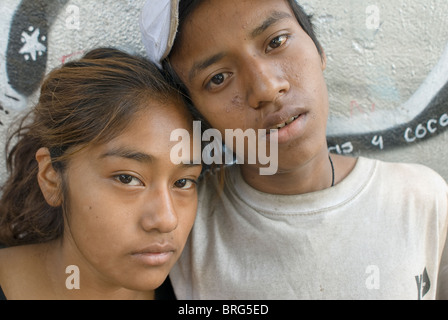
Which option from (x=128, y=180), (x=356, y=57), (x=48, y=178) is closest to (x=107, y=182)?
(x=128, y=180)

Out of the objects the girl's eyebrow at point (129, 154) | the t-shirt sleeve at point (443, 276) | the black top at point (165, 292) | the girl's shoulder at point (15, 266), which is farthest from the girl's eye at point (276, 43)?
the girl's shoulder at point (15, 266)

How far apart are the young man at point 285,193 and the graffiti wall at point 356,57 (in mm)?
355

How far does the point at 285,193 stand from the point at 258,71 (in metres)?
0.46

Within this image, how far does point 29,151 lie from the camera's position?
1.63 meters

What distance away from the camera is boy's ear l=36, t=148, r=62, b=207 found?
141 centimetres

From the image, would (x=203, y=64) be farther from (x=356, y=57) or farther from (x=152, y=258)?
(x=356, y=57)

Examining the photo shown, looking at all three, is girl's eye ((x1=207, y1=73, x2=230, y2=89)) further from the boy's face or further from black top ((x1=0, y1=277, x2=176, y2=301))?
black top ((x1=0, y1=277, x2=176, y2=301))

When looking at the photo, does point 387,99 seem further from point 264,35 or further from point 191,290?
point 191,290

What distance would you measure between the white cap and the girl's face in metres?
0.20

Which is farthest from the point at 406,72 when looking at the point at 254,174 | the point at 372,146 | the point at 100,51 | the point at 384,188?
the point at 100,51

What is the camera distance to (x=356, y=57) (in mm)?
1886

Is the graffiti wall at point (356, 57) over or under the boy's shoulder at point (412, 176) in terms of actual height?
over

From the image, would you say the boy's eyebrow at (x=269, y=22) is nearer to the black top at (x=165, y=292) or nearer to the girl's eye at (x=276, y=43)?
the girl's eye at (x=276, y=43)

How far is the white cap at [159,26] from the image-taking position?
1.33 metres
